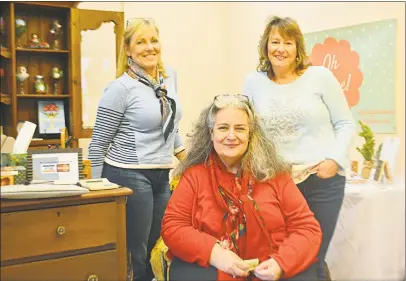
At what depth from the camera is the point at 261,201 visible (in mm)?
1569

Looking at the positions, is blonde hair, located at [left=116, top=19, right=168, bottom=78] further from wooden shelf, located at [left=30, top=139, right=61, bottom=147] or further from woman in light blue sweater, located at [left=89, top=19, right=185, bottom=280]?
wooden shelf, located at [left=30, top=139, right=61, bottom=147]

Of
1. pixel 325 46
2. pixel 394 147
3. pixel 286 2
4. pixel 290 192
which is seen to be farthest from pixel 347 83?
pixel 290 192

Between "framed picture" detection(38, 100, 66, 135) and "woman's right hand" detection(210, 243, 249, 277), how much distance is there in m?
2.31

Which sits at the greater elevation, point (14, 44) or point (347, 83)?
point (14, 44)

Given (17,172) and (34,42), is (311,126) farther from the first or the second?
(34,42)

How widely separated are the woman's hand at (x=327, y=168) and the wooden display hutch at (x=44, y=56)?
6.45 ft

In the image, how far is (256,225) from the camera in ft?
5.02

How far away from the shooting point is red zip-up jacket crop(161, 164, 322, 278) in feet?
4.88

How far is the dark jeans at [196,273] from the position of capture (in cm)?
146

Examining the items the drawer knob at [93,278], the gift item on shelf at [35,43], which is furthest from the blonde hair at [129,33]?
the gift item on shelf at [35,43]

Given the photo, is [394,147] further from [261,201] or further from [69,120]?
[69,120]

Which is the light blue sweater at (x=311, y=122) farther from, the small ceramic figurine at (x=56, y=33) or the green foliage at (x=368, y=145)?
the small ceramic figurine at (x=56, y=33)

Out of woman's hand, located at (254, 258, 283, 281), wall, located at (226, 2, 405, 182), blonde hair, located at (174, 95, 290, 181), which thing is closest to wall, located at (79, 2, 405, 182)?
wall, located at (226, 2, 405, 182)

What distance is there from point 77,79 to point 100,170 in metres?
1.58
